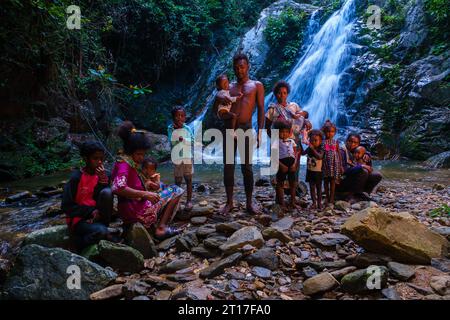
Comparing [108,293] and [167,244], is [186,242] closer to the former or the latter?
[167,244]

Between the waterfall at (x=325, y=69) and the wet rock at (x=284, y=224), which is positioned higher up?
the waterfall at (x=325, y=69)

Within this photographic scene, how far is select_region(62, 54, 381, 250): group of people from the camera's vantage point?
2924 millimetres

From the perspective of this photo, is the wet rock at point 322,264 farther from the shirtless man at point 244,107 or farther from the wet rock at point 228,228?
the shirtless man at point 244,107

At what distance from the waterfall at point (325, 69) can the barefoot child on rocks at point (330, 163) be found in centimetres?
765

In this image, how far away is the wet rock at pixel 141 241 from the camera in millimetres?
2881

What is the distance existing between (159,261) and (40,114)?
29.5 feet

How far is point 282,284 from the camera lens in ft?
7.53

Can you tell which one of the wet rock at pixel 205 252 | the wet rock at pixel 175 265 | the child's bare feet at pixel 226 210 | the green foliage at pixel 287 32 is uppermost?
the green foliage at pixel 287 32

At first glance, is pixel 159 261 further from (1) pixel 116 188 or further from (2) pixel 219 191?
(2) pixel 219 191

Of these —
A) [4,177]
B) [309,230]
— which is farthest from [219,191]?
[4,177]

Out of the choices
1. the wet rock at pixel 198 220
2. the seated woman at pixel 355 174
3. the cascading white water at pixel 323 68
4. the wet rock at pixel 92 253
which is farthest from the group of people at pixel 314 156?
the cascading white water at pixel 323 68

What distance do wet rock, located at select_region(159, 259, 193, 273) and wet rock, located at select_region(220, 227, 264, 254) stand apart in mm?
324

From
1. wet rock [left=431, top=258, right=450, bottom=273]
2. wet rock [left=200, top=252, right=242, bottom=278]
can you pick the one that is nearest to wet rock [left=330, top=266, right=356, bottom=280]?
wet rock [left=431, top=258, right=450, bottom=273]
